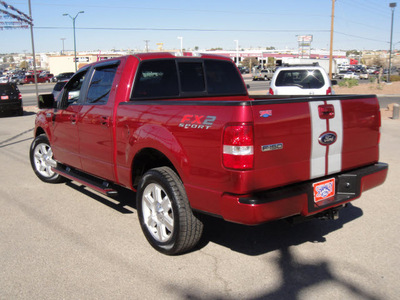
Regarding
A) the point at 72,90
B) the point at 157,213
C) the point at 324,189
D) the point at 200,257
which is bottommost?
the point at 200,257

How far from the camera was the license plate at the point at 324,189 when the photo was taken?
145 inches

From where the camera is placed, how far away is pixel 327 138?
3.71m

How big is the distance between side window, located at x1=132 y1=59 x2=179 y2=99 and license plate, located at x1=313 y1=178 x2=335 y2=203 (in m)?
2.09

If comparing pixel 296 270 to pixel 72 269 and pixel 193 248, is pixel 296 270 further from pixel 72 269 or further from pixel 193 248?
pixel 72 269

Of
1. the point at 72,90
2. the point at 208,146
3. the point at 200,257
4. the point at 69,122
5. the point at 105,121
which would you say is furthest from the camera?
the point at 72,90

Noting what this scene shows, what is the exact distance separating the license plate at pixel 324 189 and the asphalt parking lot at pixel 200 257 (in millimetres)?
637

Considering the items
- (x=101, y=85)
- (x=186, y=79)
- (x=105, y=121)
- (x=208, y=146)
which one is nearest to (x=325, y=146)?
(x=208, y=146)

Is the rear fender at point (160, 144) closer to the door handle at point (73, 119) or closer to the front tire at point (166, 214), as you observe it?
the front tire at point (166, 214)

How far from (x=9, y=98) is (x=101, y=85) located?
1526 cm

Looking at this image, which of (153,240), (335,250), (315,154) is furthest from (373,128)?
(153,240)

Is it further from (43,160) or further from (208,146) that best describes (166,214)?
(43,160)

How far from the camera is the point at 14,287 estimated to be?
11.4 ft

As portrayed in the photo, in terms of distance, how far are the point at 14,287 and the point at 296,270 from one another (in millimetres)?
2473

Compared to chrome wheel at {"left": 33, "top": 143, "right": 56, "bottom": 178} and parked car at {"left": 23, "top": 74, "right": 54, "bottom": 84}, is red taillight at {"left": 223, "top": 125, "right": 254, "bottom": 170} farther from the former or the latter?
parked car at {"left": 23, "top": 74, "right": 54, "bottom": 84}
